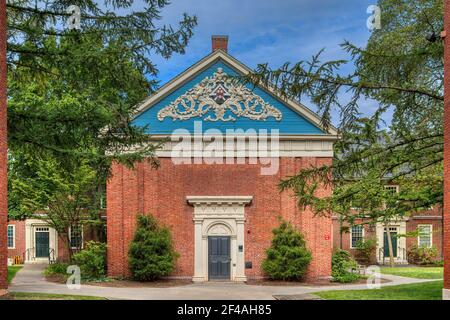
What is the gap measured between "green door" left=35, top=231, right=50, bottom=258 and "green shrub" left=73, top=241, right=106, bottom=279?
564 inches

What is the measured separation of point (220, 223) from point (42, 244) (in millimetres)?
18826

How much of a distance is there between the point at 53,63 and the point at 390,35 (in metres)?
16.9

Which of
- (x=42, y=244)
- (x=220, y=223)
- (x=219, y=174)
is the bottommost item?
(x=42, y=244)

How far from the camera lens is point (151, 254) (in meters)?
20.7

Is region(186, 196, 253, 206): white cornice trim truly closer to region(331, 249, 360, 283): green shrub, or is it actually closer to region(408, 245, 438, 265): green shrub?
region(331, 249, 360, 283): green shrub

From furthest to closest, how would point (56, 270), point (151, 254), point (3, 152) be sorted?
point (56, 270)
point (151, 254)
point (3, 152)

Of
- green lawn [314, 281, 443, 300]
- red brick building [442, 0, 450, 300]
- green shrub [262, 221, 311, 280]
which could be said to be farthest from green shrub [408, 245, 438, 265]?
red brick building [442, 0, 450, 300]

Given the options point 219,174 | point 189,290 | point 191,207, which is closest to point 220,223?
point 191,207

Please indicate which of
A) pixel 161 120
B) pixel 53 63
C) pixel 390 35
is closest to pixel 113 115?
pixel 53 63

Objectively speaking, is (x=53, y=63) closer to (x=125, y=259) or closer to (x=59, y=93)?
(x=59, y=93)

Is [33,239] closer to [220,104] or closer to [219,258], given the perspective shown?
[219,258]

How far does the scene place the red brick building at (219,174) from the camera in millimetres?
21641

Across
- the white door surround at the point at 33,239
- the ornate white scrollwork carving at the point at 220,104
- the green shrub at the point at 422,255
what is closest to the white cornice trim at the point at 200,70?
the ornate white scrollwork carving at the point at 220,104

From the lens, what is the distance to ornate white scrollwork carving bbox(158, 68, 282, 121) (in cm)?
2180
